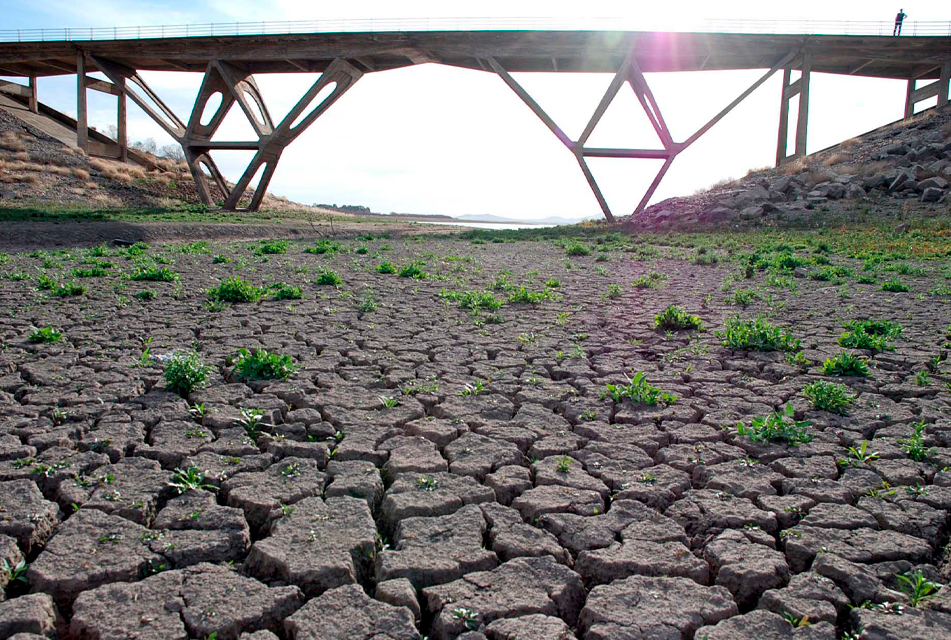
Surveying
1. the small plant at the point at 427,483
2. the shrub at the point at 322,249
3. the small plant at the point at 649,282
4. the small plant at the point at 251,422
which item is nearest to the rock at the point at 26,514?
the small plant at the point at 251,422

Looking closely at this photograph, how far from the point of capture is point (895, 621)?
8.46ft

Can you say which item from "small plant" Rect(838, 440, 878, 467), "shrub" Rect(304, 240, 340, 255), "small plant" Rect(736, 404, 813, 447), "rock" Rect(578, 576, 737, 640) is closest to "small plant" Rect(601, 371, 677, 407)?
"small plant" Rect(736, 404, 813, 447)

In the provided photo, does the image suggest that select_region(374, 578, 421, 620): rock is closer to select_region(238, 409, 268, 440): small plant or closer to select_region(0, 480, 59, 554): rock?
select_region(0, 480, 59, 554): rock

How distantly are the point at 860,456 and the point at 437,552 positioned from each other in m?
2.98

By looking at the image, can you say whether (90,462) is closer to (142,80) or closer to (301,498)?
(301,498)

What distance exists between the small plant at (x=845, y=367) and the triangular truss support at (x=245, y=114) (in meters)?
28.3

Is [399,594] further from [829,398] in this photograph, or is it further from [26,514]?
[829,398]

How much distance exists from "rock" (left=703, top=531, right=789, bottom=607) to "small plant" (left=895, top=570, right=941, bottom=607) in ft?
1.63

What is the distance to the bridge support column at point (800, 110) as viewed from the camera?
28770mm

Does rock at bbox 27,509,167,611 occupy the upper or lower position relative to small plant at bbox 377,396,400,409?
lower

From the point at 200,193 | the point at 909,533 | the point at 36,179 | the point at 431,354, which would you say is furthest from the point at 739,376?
the point at 36,179

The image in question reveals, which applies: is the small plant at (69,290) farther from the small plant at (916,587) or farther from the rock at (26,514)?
the small plant at (916,587)

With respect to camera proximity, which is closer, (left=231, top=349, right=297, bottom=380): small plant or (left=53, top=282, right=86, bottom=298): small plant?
(left=231, top=349, right=297, bottom=380): small plant

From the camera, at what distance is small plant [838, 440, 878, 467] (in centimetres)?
402
